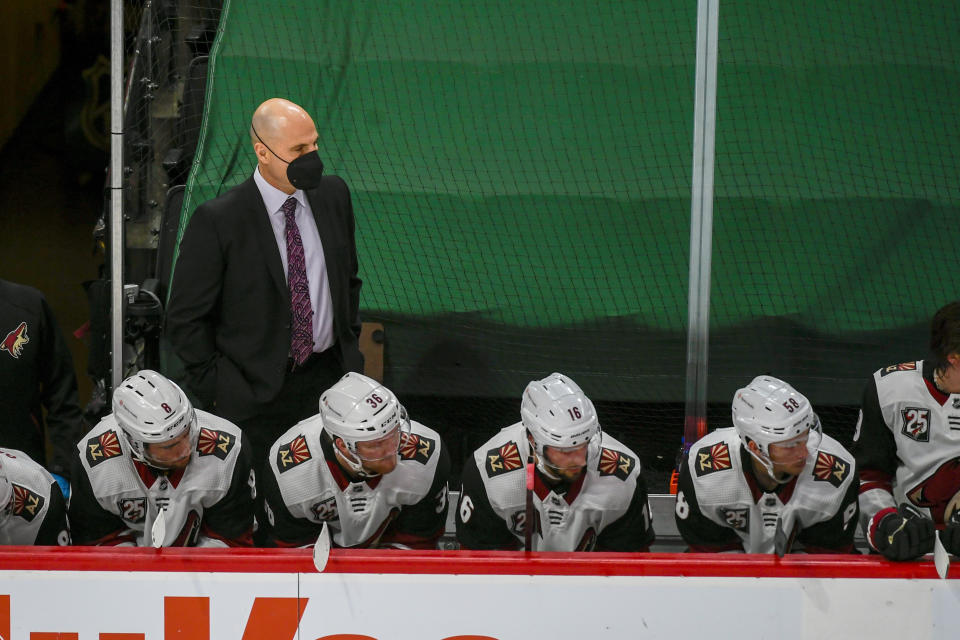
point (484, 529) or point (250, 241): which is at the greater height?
point (250, 241)

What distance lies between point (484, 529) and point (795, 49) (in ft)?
10.7

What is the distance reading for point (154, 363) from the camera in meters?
4.40

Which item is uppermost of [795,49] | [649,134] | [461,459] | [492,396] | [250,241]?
[795,49]

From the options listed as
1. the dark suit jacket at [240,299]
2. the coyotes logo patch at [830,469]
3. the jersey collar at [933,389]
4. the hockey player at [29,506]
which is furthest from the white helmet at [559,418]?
the hockey player at [29,506]

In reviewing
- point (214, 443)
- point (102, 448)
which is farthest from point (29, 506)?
point (214, 443)

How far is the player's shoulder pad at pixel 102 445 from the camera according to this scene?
11.3 feet

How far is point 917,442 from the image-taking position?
140 inches

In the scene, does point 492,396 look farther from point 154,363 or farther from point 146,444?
point 146,444

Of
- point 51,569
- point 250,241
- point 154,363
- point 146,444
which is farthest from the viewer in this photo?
point 154,363

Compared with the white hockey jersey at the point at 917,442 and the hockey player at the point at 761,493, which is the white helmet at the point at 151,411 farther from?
the white hockey jersey at the point at 917,442

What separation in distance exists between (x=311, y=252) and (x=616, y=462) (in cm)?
125

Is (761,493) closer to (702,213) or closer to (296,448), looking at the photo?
(702,213)

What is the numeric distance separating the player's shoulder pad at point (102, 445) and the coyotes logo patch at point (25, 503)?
19cm

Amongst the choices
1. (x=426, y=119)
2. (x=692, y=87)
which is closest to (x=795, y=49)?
(x=692, y=87)
